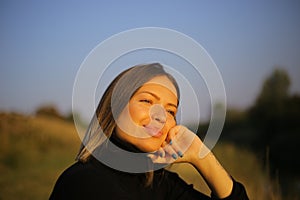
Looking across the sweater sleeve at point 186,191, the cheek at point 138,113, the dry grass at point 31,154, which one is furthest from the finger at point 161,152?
the dry grass at point 31,154

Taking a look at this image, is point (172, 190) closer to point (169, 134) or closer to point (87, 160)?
point (169, 134)

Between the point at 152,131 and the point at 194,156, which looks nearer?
the point at 152,131

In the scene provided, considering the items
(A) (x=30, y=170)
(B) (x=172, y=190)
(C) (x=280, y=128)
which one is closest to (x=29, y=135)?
(A) (x=30, y=170)

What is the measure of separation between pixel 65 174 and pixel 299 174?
13.7 m

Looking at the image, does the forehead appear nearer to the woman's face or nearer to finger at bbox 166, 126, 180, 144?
the woman's face

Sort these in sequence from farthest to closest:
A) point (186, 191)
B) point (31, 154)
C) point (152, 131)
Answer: point (31, 154) < point (186, 191) < point (152, 131)

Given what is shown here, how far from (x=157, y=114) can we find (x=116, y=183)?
27cm

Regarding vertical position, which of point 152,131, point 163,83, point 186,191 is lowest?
point 186,191

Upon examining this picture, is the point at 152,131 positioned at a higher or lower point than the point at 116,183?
higher

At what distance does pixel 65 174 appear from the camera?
115 centimetres

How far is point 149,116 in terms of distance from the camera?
1290mm

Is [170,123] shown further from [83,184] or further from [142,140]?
[83,184]

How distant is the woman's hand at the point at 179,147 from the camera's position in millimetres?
1331

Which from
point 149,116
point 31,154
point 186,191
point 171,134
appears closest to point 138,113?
point 149,116
